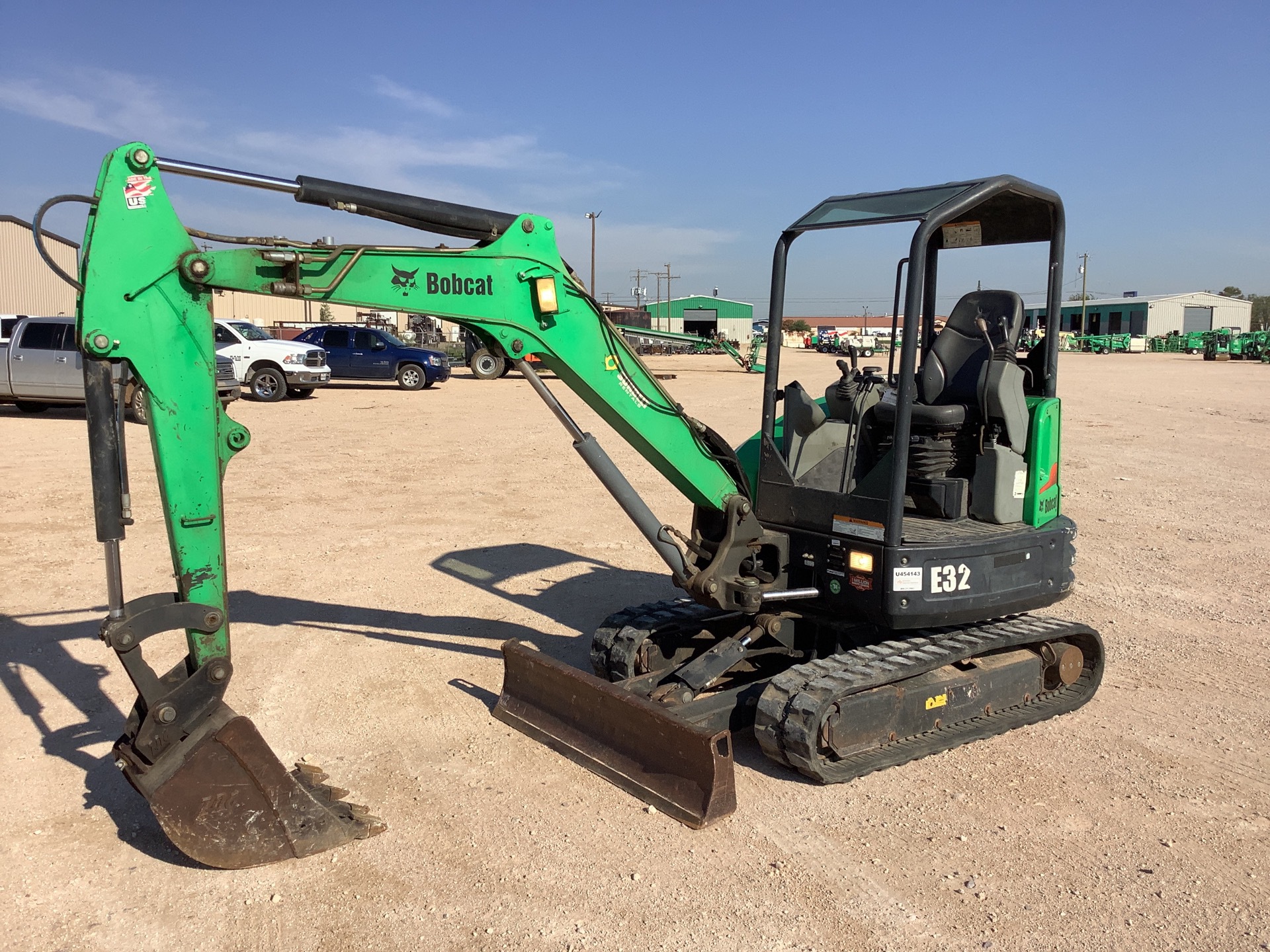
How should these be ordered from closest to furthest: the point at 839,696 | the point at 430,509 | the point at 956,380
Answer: the point at 839,696 < the point at 956,380 < the point at 430,509

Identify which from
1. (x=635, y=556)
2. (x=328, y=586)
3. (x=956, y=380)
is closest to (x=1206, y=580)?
(x=956, y=380)

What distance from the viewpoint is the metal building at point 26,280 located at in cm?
4372

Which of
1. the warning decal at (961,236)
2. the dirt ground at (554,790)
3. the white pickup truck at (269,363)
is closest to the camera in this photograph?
the dirt ground at (554,790)

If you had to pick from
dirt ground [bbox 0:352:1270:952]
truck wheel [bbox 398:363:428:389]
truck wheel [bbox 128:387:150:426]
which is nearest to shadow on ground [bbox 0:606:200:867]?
dirt ground [bbox 0:352:1270:952]

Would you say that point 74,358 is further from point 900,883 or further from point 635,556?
point 900,883

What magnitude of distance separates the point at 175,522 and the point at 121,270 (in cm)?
100

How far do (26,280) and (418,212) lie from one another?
48793mm

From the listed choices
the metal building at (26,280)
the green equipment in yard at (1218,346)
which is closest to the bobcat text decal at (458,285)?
the metal building at (26,280)

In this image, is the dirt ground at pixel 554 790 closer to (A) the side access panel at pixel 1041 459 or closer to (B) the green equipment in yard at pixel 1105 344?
(A) the side access panel at pixel 1041 459

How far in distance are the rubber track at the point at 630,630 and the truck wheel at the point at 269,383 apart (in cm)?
1908

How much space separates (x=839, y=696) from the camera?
492 centimetres

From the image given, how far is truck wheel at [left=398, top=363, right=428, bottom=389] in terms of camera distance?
90.3ft

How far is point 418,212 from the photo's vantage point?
4605mm

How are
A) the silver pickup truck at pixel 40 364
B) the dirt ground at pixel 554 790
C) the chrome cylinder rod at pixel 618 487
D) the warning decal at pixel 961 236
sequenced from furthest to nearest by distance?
the silver pickup truck at pixel 40 364
the warning decal at pixel 961 236
the chrome cylinder rod at pixel 618 487
the dirt ground at pixel 554 790
